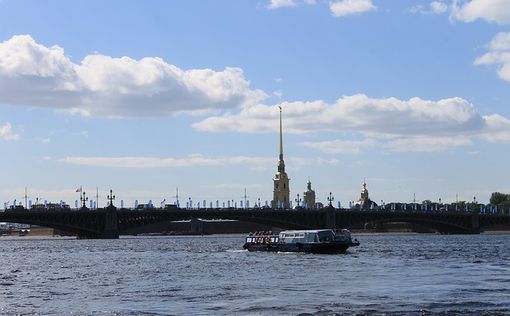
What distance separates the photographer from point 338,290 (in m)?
64.2

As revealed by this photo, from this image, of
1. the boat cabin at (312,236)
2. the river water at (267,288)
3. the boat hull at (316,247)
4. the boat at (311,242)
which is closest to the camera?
the river water at (267,288)

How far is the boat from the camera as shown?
413ft

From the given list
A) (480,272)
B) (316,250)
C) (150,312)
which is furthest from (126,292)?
(316,250)

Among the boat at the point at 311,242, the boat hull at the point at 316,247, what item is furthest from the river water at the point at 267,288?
the boat at the point at 311,242

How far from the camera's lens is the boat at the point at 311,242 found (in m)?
126

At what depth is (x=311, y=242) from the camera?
128 meters

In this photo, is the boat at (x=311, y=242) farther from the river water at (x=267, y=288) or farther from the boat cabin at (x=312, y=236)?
the river water at (x=267, y=288)

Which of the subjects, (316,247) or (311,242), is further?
(311,242)

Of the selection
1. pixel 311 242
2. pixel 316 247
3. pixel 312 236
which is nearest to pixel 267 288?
pixel 316 247

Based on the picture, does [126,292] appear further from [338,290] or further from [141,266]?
[141,266]

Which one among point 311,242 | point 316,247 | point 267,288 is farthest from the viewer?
point 311,242

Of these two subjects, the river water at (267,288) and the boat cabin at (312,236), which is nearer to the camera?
the river water at (267,288)

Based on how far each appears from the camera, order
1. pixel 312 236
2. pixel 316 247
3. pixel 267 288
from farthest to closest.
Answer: pixel 312 236
pixel 316 247
pixel 267 288

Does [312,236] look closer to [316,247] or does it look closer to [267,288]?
[316,247]
